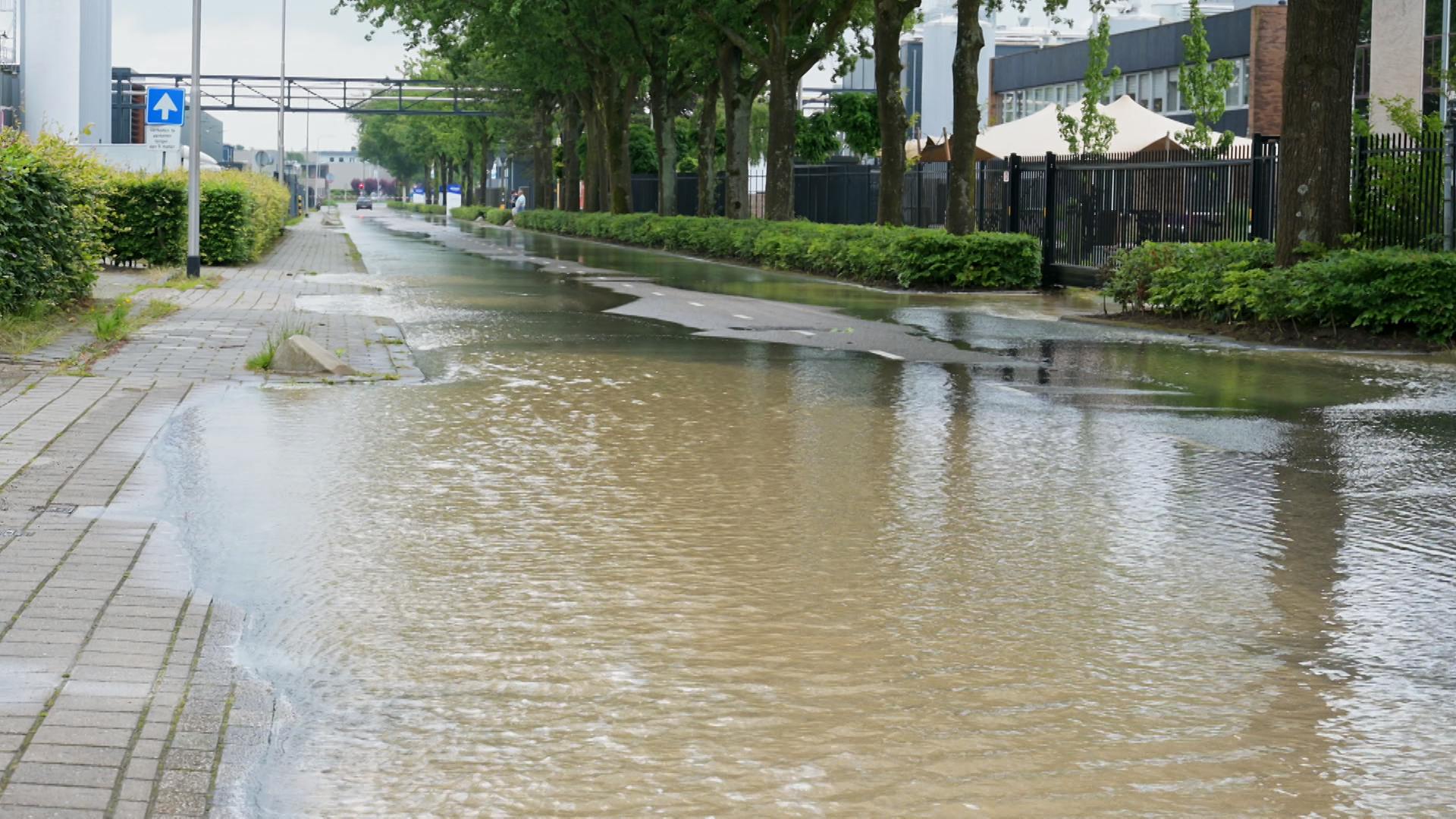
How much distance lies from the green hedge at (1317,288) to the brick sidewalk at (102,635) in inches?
466

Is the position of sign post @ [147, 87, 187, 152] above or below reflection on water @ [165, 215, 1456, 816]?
above

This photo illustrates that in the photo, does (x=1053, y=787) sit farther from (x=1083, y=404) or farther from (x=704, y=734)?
(x=1083, y=404)

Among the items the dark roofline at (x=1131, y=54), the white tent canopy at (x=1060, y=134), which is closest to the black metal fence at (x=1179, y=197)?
the white tent canopy at (x=1060, y=134)

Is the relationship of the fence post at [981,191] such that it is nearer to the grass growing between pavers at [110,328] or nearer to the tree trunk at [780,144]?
the tree trunk at [780,144]

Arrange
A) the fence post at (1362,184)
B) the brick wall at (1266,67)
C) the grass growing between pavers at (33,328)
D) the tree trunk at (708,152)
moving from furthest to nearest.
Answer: the brick wall at (1266,67) < the tree trunk at (708,152) < the fence post at (1362,184) < the grass growing between pavers at (33,328)

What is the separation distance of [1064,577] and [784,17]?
3363 centimetres

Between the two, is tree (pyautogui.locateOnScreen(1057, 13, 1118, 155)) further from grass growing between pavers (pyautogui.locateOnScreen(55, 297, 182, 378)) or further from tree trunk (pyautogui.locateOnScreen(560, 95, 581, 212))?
tree trunk (pyautogui.locateOnScreen(560, 95, 581, 212))

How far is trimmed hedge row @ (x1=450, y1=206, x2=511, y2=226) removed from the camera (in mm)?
89312

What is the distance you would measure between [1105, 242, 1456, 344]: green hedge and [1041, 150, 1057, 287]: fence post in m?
7.92

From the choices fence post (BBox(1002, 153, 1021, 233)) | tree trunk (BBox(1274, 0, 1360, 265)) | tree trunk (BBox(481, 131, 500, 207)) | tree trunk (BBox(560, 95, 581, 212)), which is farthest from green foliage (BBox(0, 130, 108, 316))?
tree trunk (BBox(481, 131, 500, 207))

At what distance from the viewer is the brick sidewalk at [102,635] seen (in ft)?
14.6

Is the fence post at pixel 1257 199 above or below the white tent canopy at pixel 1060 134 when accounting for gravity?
below

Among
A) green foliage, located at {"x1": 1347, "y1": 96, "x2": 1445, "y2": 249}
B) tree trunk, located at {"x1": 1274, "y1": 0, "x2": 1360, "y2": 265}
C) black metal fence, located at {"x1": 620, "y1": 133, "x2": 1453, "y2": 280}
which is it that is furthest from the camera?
black metal fence, located at {"x1": 620, "y1": 133, "x2": 1453, "y2": 280}

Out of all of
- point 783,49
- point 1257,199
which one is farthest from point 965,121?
point 783,49
